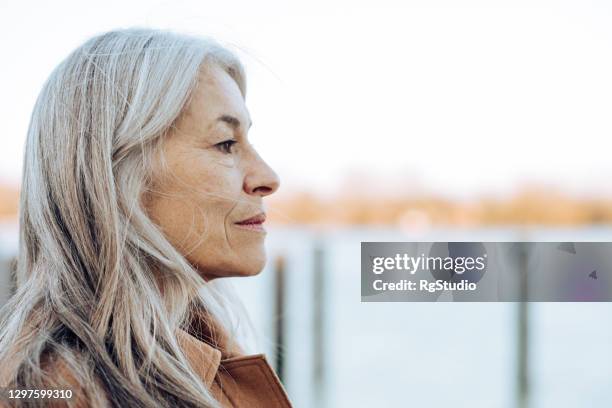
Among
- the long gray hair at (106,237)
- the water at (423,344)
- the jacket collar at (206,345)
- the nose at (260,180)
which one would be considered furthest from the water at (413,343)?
the long gray hair at (106,237)

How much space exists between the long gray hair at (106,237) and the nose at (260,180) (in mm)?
189

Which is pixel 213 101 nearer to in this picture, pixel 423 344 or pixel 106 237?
pixel 106 237

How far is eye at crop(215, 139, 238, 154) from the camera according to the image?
1.33 meters

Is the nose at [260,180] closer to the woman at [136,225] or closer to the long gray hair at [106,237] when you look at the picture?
the woman at [136,225]

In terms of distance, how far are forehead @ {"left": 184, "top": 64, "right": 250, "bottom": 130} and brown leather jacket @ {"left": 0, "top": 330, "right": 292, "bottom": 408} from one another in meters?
0.39

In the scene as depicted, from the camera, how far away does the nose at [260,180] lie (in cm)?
135

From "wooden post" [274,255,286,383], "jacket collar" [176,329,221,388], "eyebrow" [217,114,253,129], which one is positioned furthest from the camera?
"wooden post" [274,255,286,383]

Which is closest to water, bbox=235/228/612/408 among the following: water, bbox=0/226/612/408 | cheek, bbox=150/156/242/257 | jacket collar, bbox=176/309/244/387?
water, bbox=0/226/612/408

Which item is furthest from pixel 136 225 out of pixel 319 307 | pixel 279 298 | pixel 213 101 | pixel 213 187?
pixel 319 307

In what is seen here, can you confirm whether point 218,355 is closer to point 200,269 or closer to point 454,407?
point 200,269

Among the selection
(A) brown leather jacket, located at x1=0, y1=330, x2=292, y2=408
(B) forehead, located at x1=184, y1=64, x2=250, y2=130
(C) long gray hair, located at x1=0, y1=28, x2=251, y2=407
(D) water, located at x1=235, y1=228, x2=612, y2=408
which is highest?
(B) forehead, located at x1=184, y1=64, x2=250, y2=130

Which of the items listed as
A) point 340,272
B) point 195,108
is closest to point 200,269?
point 195,108

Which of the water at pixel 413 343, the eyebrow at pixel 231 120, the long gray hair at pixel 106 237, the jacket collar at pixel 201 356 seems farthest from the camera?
the water at pixel 413 343

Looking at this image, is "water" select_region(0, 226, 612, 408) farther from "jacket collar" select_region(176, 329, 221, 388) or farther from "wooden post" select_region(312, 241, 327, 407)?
"jacket collar" select_region(176, 329, 221, 388)
